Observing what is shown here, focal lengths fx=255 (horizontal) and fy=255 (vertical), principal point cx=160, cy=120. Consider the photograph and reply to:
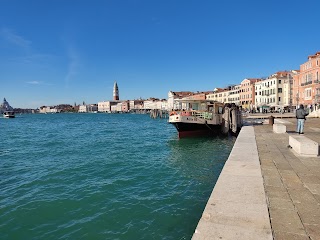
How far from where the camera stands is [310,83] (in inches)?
2052

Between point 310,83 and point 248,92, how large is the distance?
41111 mm

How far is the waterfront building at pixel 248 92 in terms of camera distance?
298ft

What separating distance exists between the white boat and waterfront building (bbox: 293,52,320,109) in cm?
2887

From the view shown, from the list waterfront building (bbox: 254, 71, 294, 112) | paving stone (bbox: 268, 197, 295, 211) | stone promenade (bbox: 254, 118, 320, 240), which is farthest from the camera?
waterfront building (bbox: 254, 71, 294, 112)

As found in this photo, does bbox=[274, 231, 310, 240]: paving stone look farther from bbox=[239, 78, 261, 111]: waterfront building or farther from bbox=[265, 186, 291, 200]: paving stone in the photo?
bbox=[239, 78, 261, 111]: waterfront building

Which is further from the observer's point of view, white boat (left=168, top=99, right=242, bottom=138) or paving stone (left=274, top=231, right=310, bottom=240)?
white boat (left=168, top=99, right=242, bottom=138)

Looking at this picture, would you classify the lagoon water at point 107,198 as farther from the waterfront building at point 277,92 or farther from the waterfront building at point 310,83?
the waterfront building at point 277,92

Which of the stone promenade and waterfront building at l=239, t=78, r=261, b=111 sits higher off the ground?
waterfront building at l=239, t=78, r=261, b=111

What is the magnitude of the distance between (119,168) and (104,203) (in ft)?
17.2

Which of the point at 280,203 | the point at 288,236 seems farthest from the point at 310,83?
the point at 288,236

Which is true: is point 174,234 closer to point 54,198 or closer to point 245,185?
point 245,185

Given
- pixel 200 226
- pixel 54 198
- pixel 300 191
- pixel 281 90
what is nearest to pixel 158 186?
pixel 54 198

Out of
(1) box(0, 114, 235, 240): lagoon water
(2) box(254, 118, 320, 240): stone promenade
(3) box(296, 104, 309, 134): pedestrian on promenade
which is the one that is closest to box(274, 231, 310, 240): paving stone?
(2) box(254, 118, 320, 240): stone promenade

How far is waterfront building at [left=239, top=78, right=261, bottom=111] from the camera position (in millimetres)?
90875
